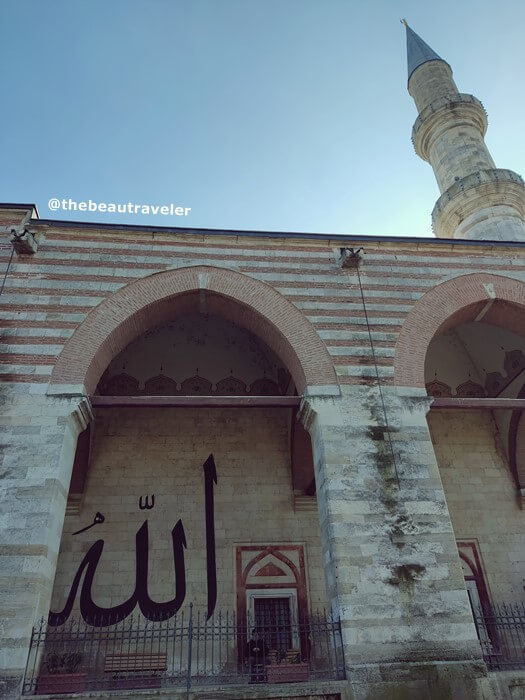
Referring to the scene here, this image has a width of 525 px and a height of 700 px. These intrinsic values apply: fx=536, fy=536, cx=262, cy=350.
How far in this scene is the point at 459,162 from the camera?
13.8 m

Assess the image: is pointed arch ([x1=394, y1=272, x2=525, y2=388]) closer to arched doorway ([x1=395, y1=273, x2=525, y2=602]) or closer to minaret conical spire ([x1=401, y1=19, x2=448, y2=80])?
arched doorway ([x1=395, y1=273, x2=525, y2=602])

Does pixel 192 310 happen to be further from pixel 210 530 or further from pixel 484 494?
pixel 484 494

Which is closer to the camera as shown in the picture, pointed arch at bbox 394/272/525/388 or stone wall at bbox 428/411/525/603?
pointed arch at bbox 394/272/525/388

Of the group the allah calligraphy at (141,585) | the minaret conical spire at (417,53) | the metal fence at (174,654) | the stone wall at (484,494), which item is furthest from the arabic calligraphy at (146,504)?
the minaret conical spire at (417,53)

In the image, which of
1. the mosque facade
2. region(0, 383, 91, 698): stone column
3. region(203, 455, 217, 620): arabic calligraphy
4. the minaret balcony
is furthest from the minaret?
region(0, 383, 91, 698): stone column

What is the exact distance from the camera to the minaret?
12.7m

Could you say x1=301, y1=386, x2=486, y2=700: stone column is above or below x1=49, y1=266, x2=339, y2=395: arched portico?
below

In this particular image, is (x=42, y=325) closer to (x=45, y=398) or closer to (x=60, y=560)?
(x=45, y=398)

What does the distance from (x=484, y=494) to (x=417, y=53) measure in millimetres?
13915

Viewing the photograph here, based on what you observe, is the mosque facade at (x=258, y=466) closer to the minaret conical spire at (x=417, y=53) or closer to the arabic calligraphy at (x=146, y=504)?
the arabic calligraphy at (x=146, y=504)

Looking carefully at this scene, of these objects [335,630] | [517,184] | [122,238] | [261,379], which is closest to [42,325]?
[122,238]

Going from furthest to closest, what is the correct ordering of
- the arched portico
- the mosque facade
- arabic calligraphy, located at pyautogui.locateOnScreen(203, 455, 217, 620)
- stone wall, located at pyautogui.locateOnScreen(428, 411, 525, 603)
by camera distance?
1. stone wall, located at pyautogui.locateOnScreen(428, 411, 525, 603)
2. arabic calligraphy, located at pyautogui.locateOnScreen(203, 455, 217, 620)
3. the arched portico
4. the mosque facade

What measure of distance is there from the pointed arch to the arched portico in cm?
111

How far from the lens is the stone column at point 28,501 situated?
5.20 metres
